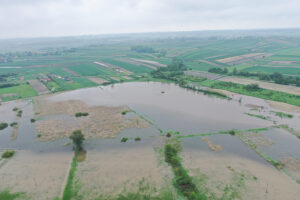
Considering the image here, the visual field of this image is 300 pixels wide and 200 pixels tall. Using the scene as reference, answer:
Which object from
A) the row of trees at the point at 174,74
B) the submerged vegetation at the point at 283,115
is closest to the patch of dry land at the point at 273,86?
the row of trees at the point at 174,74

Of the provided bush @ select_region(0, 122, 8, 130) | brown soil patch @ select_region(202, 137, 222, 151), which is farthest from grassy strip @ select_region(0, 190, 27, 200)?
brown soil patch @ select_region(202, 137, 222, 151)

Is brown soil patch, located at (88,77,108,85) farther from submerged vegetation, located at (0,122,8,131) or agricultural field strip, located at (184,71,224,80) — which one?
agricultural field strip, located at (184,71,224,80)

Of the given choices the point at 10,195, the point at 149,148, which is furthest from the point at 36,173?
the point at 149,148

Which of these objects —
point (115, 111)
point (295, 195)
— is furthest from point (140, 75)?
point (295, 195)

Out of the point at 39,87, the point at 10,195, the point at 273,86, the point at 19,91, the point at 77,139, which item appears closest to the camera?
the point at 10,195

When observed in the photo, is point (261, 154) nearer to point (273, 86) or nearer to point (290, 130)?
point (290, 130)

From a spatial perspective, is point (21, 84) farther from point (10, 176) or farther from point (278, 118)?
point (278, 118)
